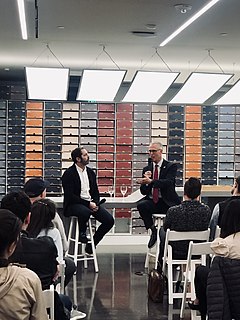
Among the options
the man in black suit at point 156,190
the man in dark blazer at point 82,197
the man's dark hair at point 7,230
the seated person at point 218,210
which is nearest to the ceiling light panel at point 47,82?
the man in dark blazer at point 82,197

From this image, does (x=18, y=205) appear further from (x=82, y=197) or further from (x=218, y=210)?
(x=82, y=197)

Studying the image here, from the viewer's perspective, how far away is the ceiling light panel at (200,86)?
7.76m

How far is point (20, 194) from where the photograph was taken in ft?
10.3

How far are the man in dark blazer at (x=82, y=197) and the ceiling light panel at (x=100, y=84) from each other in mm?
1550

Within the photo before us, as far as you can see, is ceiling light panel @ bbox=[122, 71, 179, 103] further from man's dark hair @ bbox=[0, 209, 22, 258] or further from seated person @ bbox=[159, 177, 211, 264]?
man's dark hair @ bbox=[0, 209, 22, 258]

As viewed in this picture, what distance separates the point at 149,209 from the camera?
253 inches

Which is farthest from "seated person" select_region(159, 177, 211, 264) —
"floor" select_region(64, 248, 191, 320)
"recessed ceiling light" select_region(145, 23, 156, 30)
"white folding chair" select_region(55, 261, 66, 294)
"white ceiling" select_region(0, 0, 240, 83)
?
"recessed ceiling light" select_region(145, 23, 156, 30)

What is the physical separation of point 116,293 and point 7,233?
10.7ft

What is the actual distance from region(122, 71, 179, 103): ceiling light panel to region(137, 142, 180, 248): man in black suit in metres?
1.52

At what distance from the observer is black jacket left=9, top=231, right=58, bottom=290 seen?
310 centimetres

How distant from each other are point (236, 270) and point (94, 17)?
13.6 feet

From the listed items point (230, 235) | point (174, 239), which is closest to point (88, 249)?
point (174, 239)

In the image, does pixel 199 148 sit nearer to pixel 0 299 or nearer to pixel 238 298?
pixel 238 298

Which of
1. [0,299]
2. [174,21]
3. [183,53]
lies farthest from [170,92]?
[0,299]
